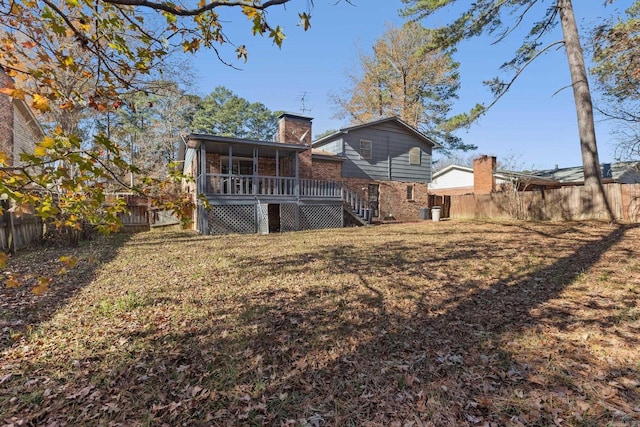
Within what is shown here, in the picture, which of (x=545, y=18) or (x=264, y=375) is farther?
(x=545, y=18)

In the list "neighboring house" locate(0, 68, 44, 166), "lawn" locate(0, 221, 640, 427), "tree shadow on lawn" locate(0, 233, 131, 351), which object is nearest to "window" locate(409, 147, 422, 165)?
"lawn" locate(0, 221, 640, 427)

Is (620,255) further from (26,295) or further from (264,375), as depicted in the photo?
(26,295)

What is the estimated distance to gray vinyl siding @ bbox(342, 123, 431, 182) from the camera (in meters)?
18.2

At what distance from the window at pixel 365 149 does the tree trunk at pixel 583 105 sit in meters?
9.64

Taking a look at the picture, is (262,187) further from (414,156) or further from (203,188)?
(414,156)

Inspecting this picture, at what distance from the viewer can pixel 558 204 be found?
41.0 ft

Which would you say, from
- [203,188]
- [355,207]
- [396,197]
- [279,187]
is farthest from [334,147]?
[203,188]

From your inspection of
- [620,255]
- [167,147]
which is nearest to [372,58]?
[167,147]

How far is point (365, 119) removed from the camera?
27.2 meters

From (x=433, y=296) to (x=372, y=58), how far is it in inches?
1028

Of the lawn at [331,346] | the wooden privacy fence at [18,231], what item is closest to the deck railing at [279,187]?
the wooden privacy fence at [18,231]

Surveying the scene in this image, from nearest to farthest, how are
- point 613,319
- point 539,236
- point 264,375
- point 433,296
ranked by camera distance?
point 264,375 → point 613,319 → point 433,296 → point 539,236

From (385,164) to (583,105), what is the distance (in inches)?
378

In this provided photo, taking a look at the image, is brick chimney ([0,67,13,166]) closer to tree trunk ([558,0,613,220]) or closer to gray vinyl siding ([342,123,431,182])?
gray vinyl siding ([342,123,431,182])
